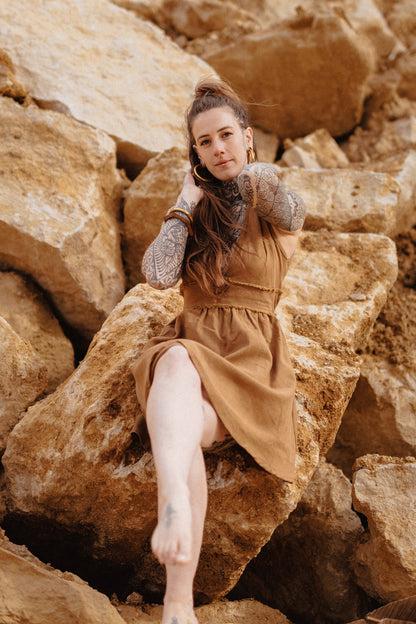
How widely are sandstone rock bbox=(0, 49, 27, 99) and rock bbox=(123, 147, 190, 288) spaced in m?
1.06

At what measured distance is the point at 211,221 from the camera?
2.74m

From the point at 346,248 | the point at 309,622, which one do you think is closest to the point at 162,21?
the point at 346,248

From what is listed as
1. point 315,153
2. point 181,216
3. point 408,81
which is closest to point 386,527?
point 181,216

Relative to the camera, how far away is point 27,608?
6.76 ft

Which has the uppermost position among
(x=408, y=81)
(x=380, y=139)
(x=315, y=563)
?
(x=408, y=81)

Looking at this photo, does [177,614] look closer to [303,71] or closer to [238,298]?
[238,298]

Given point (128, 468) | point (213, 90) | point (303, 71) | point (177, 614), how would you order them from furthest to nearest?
point (303, 71) < point (213, 90) < point (128, 468) < point (177, 614)

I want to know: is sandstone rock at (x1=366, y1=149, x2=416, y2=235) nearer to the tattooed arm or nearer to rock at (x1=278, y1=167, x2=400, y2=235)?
rock at (x1=278, y1=167, x2=400, y2=235)

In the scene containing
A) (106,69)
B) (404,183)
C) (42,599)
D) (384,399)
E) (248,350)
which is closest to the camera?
(42,599)

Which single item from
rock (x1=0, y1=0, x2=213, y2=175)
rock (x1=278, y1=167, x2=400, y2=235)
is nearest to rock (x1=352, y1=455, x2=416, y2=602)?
rock (x1=278, y1=167, x2=400, y2=235)

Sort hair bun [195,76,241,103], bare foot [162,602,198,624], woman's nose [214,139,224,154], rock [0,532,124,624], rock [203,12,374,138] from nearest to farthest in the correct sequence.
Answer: bare foot [162,602,198,624], rock [0,532,124,624], woman's nose [214,139,224,154], hair bun [195,76,241,103], rock [203,12,374,138]

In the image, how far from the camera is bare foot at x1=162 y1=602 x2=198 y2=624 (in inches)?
74.7

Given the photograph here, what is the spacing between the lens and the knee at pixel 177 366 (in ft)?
7.00

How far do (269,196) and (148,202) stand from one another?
1562 mm
